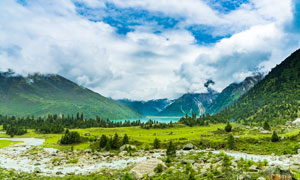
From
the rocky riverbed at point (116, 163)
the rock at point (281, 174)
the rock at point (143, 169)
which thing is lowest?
the rocky riverbed at point (116, 163)

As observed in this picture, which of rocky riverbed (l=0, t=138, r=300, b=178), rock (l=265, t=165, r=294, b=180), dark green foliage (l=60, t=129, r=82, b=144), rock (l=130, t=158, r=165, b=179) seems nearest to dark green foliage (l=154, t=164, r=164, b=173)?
rock (l=130, t=158, r=165, b=179)

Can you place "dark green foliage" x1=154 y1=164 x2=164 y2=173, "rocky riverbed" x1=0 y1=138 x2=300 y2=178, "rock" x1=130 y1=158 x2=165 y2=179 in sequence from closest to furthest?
"rock" x1=130 y1=158 x2=165 y2=179 < "dark green foliage" x1=154 y1=164 x2=164 y2=173 < "rocky riverbed" x1=0 y1=138 x2=300 y2=178

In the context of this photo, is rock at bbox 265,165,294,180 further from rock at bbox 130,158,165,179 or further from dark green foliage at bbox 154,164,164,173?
rock at bbox 130,158,165,179

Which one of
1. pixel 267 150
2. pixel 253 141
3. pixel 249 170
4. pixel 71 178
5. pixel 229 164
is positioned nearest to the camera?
pixel 249 170

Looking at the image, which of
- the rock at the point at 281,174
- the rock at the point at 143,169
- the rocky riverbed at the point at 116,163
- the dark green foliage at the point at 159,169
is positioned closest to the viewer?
the rock at the point at 281,174

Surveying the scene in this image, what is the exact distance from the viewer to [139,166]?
145ft

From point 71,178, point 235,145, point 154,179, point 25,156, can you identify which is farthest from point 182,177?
point 25,156

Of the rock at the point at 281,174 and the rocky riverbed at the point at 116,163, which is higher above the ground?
the rock at the point at 281,174

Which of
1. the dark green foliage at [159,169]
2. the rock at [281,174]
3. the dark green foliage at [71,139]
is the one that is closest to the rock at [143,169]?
the dark green foliage at [159,169]

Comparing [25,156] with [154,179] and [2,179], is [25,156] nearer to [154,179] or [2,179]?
[2,179]

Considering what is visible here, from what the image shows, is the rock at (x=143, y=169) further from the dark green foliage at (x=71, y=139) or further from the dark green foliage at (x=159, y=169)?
the dark green foliage at (x=71, y=139)

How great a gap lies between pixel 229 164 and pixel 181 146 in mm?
50780

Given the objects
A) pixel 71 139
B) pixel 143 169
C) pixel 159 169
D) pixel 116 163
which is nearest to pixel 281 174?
pixel 159 169

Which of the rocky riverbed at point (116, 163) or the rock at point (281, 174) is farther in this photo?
the rocky riverbed at point (116, 163)
